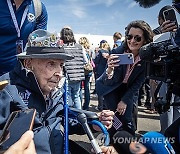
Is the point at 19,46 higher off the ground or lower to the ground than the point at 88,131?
higher

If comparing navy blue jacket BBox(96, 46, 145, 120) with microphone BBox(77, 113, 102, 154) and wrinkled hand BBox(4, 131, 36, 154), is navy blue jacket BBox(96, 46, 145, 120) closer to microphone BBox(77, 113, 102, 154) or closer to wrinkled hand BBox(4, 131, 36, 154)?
microphone BBox(77, 113, 102, 154)

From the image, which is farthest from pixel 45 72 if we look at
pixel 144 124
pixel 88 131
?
pixel 144 124

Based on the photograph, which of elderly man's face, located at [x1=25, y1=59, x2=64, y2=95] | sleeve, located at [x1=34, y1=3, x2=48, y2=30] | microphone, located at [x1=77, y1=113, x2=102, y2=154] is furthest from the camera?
sleeve, located at [x1=34, y1=3, x2=48, y2=30]

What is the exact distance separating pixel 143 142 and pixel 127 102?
143 centimetres


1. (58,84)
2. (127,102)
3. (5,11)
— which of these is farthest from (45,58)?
(127,102)

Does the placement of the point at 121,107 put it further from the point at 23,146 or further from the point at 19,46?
the point at 23,146

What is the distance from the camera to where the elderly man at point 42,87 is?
5.32 ft

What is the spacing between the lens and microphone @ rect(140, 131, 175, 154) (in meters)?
1.16

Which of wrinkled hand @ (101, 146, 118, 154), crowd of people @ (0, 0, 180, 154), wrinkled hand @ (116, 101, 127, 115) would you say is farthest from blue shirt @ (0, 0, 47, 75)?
wrinkled hand @ (116, 101, 127, 115)

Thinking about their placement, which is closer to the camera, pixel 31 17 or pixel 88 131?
pixel 88 131

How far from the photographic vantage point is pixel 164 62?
1.19 meters

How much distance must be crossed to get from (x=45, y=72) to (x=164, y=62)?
862mm

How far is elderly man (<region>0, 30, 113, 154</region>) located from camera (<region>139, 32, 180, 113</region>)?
0.56m

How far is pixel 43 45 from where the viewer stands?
1.76 m
